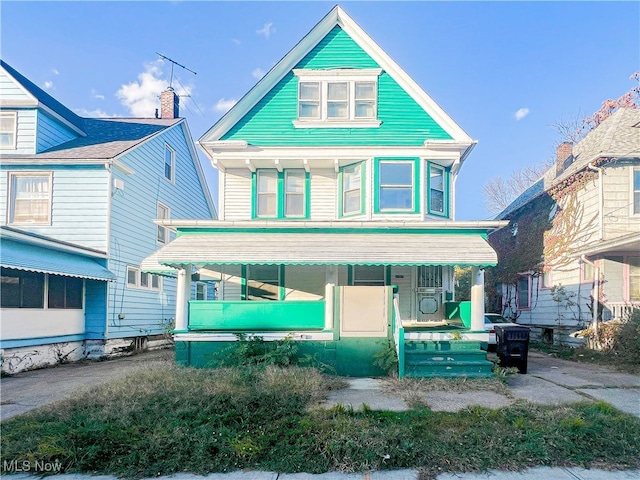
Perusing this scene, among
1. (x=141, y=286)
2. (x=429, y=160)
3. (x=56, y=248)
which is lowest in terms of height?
(x=141, y=286)

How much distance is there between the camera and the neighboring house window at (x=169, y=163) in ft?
56.2

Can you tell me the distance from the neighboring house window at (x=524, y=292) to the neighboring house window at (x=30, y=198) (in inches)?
734

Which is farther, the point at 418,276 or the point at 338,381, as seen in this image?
the point at 418,276

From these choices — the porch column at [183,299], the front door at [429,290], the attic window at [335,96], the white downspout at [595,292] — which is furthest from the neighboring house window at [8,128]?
the white downspout at [595,292]

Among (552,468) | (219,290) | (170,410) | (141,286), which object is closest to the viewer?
(552,468)

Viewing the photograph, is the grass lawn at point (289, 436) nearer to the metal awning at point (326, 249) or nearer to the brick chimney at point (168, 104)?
the metal awning at point (326, 249)

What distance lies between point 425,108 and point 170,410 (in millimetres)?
9765

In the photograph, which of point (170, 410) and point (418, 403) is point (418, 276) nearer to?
point (418, 403)

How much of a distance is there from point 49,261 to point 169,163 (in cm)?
816

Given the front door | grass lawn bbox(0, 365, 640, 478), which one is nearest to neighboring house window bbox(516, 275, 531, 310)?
the front door

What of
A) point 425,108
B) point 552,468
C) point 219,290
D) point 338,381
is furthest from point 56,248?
point 552,468

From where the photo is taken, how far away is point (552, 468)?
4.56m

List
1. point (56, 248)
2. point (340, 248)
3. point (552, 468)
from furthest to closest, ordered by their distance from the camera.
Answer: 1. point (56, 248)
2. point (340, 248)
3. point (552, 468)

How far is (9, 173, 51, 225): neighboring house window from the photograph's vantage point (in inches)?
497
